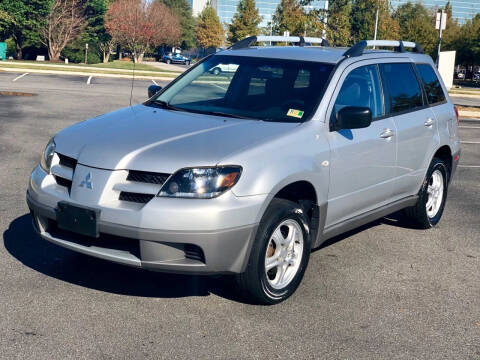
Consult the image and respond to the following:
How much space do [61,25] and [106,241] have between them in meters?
55.5

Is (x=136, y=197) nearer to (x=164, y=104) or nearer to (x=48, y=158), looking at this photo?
(x=48, y=158)

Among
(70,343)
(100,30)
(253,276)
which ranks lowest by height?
(70,343)

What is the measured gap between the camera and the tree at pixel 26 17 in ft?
179

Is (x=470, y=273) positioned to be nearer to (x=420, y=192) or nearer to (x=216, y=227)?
(x=420, y=192)

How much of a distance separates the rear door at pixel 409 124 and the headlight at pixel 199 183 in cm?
235

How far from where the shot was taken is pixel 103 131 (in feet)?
15.9

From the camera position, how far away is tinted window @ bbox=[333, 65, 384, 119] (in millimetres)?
5536

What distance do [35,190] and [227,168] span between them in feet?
4.75

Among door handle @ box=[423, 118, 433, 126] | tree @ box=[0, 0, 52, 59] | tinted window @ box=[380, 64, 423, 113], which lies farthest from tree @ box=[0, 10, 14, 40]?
door handle @ box=[423, 118, 433, 126]

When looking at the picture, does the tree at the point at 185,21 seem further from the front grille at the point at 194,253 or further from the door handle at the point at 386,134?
the front grille at the point at 194,253

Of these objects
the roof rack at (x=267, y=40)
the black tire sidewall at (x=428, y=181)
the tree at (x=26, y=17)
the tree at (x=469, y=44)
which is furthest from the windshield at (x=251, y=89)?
the tree at (x=469, y=44)

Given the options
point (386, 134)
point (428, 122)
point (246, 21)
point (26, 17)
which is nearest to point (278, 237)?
point (386, 134)

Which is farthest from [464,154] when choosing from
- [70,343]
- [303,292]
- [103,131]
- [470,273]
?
[70,343]

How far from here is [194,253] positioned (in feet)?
14.2
